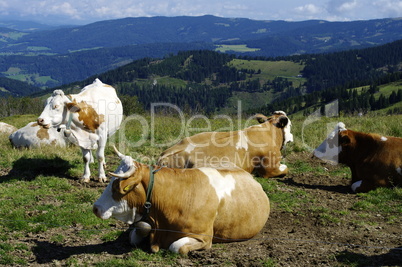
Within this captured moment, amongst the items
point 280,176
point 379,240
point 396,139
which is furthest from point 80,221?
point 396,139

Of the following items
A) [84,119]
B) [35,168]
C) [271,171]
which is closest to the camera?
[84,119]

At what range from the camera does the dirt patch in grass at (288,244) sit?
6.34m

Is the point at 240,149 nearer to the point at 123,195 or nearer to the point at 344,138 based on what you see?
the point at 344,138

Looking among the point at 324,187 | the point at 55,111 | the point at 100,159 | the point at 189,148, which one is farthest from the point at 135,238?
the point at 324,187

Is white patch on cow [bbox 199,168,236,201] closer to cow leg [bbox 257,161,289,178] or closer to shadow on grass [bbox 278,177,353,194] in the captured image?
cow leg [bbox 257,161,289,178]

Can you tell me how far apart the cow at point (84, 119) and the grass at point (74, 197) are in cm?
107

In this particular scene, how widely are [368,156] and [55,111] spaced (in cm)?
923

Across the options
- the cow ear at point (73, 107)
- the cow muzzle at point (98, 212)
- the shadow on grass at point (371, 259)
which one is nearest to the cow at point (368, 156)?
the shadow on grass at point (371, 259)

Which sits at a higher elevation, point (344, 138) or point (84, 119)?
point (84, 119)

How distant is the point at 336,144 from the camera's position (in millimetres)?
11875

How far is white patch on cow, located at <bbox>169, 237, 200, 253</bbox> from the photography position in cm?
645

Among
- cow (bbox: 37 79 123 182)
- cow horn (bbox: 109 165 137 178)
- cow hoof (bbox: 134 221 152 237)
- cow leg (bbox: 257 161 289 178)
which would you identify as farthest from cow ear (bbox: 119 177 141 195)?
cow leg (bbox: 257 161 289 178)

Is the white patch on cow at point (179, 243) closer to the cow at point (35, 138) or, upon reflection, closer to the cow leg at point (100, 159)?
the cow leg at point (100, 159)

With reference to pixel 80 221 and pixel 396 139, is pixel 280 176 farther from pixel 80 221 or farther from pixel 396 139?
pixel 80 221
